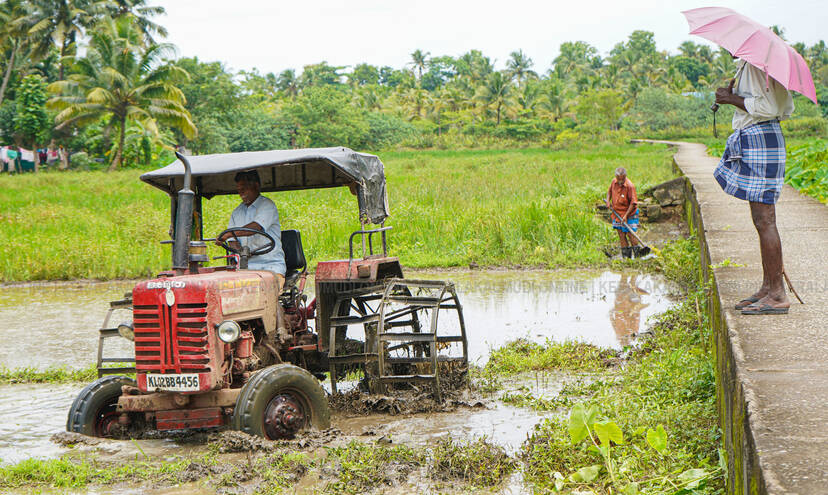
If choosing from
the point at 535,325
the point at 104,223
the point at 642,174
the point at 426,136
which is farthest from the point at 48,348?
the point at 426,136

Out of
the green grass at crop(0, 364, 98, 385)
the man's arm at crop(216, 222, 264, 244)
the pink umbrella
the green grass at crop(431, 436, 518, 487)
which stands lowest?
the green grass at crop(431, 436, 518, 487)

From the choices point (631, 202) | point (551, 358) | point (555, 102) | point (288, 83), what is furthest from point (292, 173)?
point (288, 83)

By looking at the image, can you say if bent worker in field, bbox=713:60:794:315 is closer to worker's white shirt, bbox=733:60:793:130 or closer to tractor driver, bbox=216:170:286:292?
worker's white shirt, bbox=733:60:793:130

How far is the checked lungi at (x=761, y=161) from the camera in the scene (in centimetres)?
508

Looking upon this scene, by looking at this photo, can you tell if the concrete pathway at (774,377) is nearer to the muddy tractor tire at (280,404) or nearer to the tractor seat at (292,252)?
the muddy tractor tire at (280,404)

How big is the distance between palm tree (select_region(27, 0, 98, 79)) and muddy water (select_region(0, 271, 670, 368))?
34.1m

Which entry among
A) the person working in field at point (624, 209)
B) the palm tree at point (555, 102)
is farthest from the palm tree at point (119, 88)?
the palm tree at point (555, 102)

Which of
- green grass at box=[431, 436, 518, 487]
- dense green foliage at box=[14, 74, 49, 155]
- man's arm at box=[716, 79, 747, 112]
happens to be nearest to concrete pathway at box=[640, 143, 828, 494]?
green grass at box=[431, 436, 518, 487]

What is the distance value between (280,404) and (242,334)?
0.59 meters

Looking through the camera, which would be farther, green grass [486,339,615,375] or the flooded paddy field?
green grass [486,339,615,375]

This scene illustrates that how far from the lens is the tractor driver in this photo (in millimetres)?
6258

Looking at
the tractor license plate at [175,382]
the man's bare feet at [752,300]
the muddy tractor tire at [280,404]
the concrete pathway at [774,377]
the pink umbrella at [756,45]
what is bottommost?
the muddy tractor tire at [280,404]

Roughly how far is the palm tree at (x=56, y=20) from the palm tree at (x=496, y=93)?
32473mm

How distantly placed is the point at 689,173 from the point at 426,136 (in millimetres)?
41599
